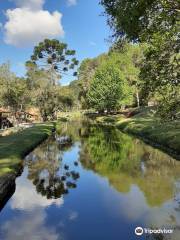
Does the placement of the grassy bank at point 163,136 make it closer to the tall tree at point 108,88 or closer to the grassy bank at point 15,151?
the grassy bank at point 15,151

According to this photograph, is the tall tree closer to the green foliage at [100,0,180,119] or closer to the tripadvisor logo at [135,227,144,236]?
the green foliage at [100,0,180,119]

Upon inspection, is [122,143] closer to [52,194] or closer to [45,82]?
[52,194]

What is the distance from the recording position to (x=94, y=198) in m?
24.2

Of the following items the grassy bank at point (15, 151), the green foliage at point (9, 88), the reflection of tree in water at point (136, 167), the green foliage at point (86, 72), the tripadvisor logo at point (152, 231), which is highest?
the green foliage at point (86, 72)

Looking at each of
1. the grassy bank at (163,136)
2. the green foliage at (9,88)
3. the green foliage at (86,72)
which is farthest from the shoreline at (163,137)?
the green foliage at (86,72)

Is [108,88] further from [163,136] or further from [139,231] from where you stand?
[139,231]

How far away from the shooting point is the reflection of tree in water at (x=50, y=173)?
2731 centimetres

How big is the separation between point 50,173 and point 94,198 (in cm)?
1038

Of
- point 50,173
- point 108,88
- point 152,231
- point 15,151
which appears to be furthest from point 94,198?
point 108,88

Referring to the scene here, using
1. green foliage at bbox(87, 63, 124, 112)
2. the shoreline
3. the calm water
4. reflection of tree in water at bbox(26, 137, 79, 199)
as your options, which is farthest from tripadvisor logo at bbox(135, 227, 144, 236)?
green foliage at bbox(87, 63, 124, 112)

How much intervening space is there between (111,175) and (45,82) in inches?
3161

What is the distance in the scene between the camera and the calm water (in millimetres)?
18130

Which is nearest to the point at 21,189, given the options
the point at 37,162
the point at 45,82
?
the point at 37,162

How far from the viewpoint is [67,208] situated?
22016 millimetres
